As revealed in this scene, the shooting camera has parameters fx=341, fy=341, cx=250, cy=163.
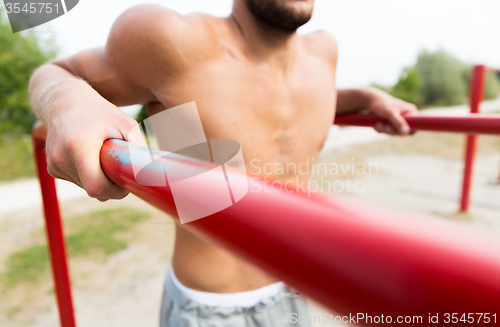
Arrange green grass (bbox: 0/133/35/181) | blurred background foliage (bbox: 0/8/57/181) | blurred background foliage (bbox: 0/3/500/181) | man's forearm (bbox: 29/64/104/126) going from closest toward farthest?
man's forearm (bbox: 29/64/104/126) → green grass (bbox: 0/133/35/181) → blurred background foliage (bbox: 0/3/500/181) → blurred background foliage (bbox: 0/8/57/181)

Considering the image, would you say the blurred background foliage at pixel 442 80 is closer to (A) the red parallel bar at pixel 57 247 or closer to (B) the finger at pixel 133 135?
(A) the red parallel bar at pixel 57 247

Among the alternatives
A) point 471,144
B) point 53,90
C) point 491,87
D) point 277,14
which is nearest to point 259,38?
point 277,14

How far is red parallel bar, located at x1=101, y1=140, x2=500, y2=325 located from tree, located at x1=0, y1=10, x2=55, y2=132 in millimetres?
4379

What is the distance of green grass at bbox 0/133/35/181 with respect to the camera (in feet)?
10.3

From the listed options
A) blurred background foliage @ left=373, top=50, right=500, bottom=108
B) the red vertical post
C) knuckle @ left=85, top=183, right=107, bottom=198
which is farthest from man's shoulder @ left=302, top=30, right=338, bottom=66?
blurred background foliage @ left=373, top=50, right=500, bottom=108

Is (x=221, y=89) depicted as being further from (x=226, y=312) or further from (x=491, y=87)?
(x=491, y=87)

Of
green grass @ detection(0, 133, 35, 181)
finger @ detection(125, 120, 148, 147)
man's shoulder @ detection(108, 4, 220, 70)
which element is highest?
man's shoulder @ detection(108, 4, 220, 70)

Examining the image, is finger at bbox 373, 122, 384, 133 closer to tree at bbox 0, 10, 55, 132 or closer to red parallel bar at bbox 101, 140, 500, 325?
red parallel bar at bbox 101, 140, 500, 325

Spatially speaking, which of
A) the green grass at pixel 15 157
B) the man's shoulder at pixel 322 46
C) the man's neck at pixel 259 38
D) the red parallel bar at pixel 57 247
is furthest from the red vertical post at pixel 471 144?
the green grass at pixel 15 157

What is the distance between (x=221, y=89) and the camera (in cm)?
60

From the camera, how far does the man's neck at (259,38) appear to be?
65cm

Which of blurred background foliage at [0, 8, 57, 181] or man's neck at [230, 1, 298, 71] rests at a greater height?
man's neck at [230, 1, 298, 71]

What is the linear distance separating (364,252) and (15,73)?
4.59 meters

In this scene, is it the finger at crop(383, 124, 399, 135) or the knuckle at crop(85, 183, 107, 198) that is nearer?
the knuckle at crop(85, 183, 107, 198)
